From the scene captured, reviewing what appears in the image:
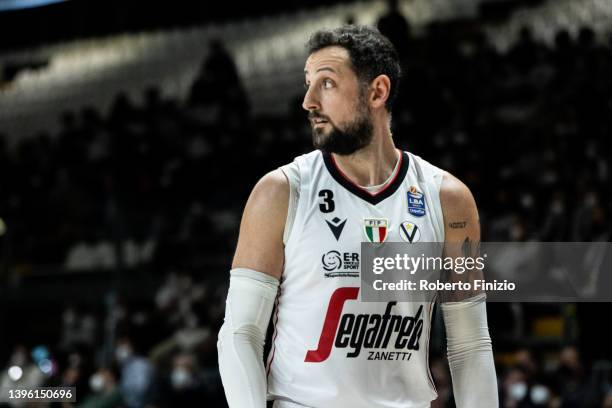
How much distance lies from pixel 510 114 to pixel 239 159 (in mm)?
3472

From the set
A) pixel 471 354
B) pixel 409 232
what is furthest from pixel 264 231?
pixel 471 354

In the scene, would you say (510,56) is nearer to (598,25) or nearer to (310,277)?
(598,25)

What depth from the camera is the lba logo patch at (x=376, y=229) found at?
3129 mm

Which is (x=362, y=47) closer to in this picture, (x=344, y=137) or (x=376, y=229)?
(x=344, y=137)

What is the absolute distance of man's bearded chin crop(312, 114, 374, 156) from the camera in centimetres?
316

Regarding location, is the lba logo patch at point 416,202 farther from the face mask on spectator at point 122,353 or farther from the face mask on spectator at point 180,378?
the face mask on spectator at point 122,353

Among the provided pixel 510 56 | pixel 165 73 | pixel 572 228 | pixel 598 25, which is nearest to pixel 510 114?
pixel 510 56

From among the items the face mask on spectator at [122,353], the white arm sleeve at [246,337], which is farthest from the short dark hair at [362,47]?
the face mask on spectator at [122,353]

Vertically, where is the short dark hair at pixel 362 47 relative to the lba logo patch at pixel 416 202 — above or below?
above

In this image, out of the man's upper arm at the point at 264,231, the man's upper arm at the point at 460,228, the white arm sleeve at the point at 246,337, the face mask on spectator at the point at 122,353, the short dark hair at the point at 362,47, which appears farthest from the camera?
the face mask on spectator at the point at 122,353

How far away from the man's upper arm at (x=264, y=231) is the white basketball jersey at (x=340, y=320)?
0.05m

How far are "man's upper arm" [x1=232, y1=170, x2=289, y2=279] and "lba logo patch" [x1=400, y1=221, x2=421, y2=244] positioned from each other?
0.40 m

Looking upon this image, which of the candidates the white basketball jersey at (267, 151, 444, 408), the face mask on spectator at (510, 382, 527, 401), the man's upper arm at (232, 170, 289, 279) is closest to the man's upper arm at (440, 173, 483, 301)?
the white basketball jersey at (267, 151, 444, 408)

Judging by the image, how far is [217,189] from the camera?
12.2 m
